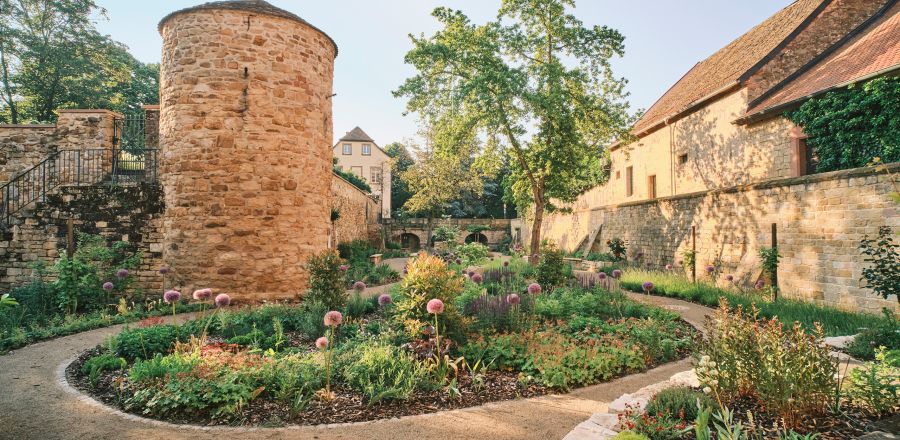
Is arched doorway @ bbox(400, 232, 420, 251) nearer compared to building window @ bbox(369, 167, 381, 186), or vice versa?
arched doorway @ bbox(400, 232, 420, 251)

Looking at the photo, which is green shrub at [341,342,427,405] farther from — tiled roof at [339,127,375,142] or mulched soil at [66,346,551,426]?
tiled roof at [339,127,375,142]

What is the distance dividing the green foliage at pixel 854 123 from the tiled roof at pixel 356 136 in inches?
1685

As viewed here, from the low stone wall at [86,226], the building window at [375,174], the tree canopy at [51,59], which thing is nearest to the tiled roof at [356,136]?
the building window at [375,174]

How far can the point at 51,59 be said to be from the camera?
1936cm

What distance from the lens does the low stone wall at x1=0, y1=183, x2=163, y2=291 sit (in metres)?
9.53

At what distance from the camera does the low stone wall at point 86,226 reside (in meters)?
9.53

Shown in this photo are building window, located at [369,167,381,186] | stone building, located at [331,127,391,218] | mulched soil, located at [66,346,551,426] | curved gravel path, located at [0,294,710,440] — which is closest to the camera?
curved gravel path, located at [0,294,710,440]

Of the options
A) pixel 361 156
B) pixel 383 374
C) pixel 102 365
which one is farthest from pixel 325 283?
pixel 361 156

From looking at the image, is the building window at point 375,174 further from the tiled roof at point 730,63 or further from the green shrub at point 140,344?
the green shrub at point 140,344

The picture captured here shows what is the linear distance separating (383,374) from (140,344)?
10.9 ft

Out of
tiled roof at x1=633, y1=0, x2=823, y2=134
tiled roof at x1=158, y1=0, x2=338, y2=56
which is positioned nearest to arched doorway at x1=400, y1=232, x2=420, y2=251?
tiled roof at x1=633, y1=0, x2=823, y2=134

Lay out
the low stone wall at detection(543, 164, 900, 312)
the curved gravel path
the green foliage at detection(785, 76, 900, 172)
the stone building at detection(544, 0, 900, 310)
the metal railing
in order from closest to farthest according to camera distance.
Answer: the curved gravel path → the low stone wall at detection(543, 164, 900, 312) → the stone building at detection(544, 0, 900, 310) → the green foliage at detection(785, 76, 900, 172) → the metal railing

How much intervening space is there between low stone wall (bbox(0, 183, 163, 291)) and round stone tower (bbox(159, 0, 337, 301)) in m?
0.42

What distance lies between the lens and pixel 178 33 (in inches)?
363
